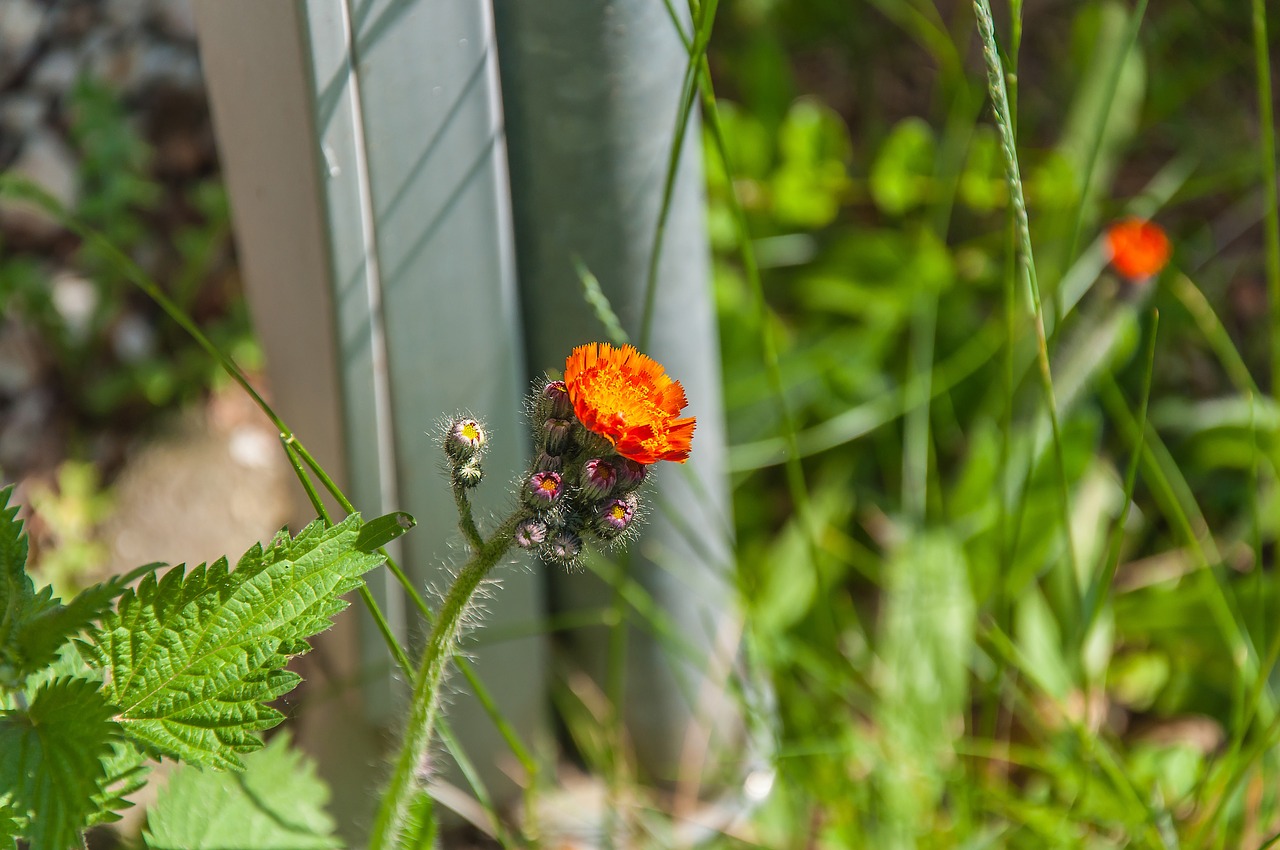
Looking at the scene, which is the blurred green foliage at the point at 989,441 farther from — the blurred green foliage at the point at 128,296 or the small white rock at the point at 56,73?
the small white rock at the point at 56,73

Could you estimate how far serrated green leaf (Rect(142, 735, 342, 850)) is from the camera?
97cm

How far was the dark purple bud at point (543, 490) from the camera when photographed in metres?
0.75

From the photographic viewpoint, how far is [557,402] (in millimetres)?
789

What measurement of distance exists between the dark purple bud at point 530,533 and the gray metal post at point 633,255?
1.65 ft

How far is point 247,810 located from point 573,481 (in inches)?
20.7

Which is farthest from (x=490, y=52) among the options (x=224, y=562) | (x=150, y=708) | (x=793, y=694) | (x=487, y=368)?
(x=793, y=694)

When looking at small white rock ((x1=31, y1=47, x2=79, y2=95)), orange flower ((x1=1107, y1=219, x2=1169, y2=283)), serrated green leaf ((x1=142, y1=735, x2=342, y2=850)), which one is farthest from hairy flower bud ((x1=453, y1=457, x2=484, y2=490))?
small white rock ((x1=31, y1=47, x2=79, y2=95))

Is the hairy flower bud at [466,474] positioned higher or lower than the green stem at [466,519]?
higher

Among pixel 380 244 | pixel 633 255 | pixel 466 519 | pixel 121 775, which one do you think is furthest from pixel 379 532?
pixel 633 255

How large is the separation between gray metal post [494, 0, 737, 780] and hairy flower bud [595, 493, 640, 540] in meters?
0.45

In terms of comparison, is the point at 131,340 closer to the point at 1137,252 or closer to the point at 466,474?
the point at 466,474

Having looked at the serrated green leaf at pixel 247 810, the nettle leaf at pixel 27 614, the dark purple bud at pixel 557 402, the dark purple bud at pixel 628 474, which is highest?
the dark purple bud at pixel 557 402

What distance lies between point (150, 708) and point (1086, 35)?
6.29 feet

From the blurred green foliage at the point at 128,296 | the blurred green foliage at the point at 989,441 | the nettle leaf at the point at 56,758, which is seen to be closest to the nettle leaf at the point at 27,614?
the nettle leaf at the point at 56,758
